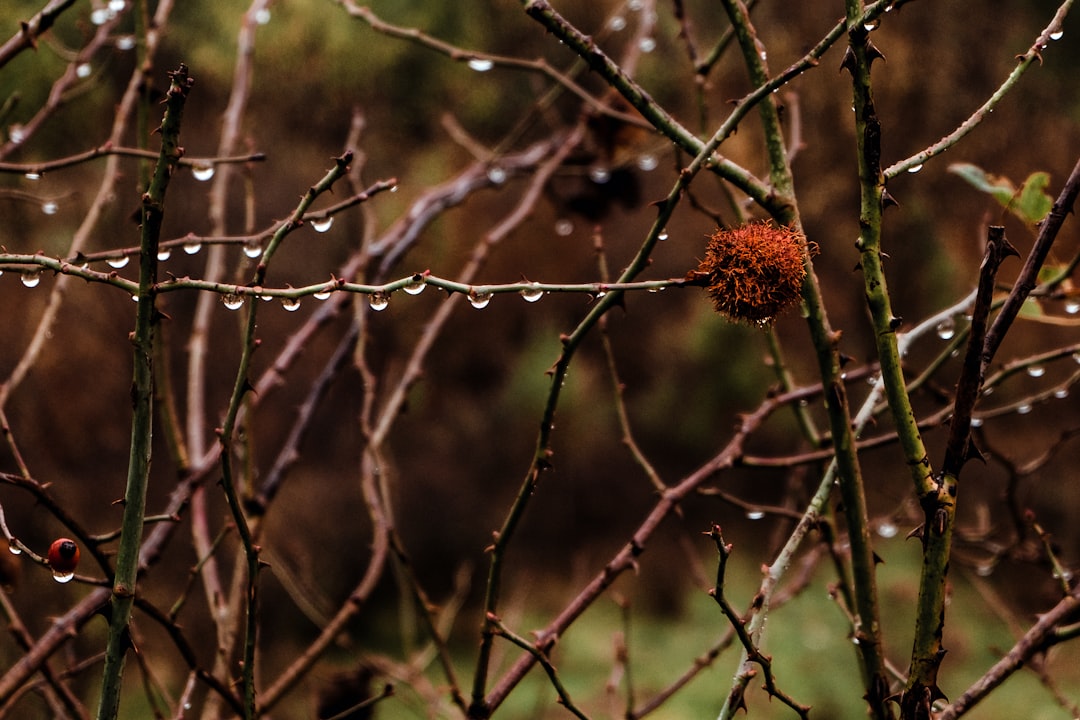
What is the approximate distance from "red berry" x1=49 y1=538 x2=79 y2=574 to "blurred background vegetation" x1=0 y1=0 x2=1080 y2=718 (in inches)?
78.9

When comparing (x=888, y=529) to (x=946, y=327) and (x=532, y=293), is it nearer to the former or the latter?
(x=946, y=327)

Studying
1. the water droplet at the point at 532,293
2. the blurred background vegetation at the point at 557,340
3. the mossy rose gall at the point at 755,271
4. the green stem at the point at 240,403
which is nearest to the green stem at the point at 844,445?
the mossy rose gall at the point at 755,271

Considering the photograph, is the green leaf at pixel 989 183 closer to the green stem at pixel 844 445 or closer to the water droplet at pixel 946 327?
the water droplet at pixel 946 327

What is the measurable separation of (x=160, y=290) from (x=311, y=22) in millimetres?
2460

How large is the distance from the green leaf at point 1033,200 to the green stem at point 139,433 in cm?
58

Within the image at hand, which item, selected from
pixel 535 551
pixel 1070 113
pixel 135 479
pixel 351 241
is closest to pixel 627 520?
pixel 535 551

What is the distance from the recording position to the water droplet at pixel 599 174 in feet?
3.86

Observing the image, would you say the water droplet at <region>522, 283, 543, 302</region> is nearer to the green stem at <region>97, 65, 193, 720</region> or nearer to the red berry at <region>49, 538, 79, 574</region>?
the green stem at <region>97, 65, 193, 720</region>

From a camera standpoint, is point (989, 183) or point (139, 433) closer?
point (139, 433)

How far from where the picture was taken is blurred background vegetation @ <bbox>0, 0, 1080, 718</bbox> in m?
2.49

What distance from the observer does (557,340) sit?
2.67m

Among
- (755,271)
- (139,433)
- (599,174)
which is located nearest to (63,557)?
(139,433)

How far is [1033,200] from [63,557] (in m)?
0.70

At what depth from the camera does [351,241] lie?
246 cm
